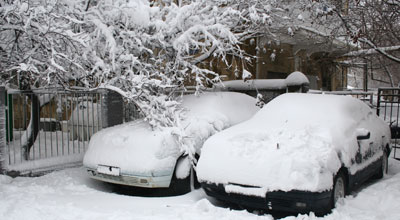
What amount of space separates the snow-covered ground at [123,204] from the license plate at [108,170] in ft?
1.16

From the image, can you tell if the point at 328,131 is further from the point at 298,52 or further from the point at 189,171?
the point at 298,52

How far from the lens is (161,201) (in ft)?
17.8

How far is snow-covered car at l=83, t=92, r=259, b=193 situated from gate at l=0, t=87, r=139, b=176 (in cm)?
134

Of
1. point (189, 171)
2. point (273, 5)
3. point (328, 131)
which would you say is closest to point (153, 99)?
point (189, 171)

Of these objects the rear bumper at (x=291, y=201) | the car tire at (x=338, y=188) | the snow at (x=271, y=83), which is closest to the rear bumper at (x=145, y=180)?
the rear bumper at (x=291, y=201)

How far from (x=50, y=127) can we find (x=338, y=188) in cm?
554

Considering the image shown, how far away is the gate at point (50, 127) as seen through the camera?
265 inches

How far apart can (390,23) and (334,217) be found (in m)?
4.82

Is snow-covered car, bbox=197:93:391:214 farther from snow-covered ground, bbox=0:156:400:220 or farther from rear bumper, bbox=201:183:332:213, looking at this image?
snow-covered ground, bbox=0:156:400:220

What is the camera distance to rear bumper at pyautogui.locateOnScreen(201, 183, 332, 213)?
4359mm

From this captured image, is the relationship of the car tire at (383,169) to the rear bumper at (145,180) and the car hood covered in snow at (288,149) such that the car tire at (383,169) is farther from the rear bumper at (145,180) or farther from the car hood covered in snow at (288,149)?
the rear bumper at (145,180)

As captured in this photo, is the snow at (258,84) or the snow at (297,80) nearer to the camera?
the snow at (297,80)

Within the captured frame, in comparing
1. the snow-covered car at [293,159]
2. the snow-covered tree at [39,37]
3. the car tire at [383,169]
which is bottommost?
the car tire at [383,169]

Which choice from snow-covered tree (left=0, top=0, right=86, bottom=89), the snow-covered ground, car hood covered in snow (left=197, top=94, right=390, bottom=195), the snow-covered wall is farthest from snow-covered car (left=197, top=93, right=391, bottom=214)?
the snow-covered wall
